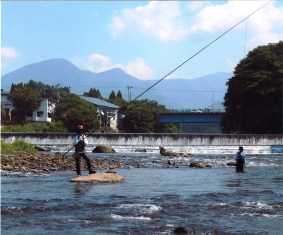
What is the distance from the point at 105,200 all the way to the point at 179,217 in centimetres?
277

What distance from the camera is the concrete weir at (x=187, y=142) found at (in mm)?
49969

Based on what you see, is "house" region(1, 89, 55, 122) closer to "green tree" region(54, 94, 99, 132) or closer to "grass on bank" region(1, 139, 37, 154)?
"green tree" region(54, 94, 99, 132)

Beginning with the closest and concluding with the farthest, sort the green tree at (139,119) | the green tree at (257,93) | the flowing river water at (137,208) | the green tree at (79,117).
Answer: the flowing river water at (137,208)
the green tree at (257,93)
the green tree at (79,117)
the green tree at (139,119)

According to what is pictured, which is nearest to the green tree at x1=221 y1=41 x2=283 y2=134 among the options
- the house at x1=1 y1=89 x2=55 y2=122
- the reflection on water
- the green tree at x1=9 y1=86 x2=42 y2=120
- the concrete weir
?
the concrete weir

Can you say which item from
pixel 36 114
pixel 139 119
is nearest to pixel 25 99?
pixel 36 114

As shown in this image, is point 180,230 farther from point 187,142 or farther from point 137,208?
point 187,142

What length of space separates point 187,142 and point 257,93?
15.2 m

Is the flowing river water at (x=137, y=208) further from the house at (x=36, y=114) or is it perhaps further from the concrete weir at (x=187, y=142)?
the house at (x=36, y=114)

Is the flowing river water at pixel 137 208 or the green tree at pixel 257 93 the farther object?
the green tree at pixel 257 93

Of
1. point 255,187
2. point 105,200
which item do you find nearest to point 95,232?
point 105,200

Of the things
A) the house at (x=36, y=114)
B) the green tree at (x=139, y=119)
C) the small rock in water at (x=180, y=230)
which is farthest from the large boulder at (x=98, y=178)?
the house at (x=36, y=114)

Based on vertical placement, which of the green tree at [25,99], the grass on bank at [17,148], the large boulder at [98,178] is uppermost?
the green tree at [25,99]

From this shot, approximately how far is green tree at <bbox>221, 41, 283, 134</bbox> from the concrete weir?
11.5 m

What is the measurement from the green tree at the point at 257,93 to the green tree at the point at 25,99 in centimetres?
4071
